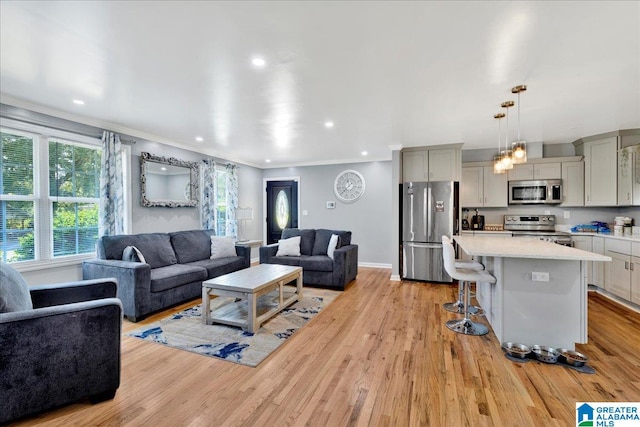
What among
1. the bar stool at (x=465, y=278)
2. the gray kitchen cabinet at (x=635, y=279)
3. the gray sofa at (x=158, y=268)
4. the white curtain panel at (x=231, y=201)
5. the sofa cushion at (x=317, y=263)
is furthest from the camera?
the white curtain panel at (x=231, y=201)

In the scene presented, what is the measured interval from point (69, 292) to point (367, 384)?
2483 millimetres

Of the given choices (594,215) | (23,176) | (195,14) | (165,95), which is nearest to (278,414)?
(195,14)

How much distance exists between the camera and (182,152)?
5047 mm

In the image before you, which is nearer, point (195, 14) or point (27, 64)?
point (195, 14)

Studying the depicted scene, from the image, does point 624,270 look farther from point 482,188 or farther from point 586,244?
point 482,188

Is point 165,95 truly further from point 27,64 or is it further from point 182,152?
point 182,152

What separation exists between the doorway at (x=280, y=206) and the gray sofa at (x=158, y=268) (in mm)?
2352

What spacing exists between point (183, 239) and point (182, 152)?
1662mm

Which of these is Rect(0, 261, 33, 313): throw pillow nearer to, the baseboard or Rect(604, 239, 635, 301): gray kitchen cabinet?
the baseboard

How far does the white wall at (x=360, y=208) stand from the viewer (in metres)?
6.16

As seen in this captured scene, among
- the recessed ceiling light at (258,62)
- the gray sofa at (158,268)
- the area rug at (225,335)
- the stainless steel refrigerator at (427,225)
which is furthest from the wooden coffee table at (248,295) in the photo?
the stainless steel refrigerator at (427,225)

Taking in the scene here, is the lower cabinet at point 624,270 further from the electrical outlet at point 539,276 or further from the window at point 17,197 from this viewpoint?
the window at point 17,197

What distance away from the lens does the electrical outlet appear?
2.43 meters

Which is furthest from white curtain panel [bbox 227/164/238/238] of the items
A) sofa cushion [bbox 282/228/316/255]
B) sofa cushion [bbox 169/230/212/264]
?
sofa cushion [bbox 282/228/316/255]
